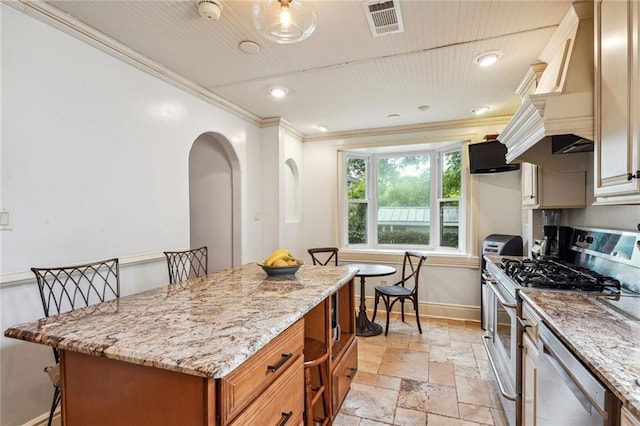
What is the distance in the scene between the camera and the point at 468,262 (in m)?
3.93

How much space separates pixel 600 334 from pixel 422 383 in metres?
1.71

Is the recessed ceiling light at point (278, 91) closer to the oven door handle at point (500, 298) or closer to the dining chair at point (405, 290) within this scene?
the dining chair at point (405, 290)

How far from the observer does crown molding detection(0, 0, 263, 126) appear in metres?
1.79

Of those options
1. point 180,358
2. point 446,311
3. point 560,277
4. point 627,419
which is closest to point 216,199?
point 180,358

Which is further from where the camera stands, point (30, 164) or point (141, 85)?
point (141, 85)

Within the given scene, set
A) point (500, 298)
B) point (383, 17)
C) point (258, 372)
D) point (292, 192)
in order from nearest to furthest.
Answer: point (258, 372), point (383, 17), point (500, 298), point (292, 192)

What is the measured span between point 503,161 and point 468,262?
4.26ft

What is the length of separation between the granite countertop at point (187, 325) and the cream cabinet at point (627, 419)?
1005mm

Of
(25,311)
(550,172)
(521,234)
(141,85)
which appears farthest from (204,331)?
(521,234)

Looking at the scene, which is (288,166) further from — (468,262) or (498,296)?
(498,296)

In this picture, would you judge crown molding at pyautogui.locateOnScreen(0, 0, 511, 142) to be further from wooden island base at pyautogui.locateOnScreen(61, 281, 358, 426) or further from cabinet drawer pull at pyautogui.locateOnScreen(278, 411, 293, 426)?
cabinet drawer pull at pyautogui.locateOnScreen(278, 411, 293, 426)

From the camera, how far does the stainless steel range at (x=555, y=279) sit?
169 centimetres

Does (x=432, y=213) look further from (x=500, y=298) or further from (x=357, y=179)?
(x=500, y=298)

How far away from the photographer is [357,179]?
4801 mm
